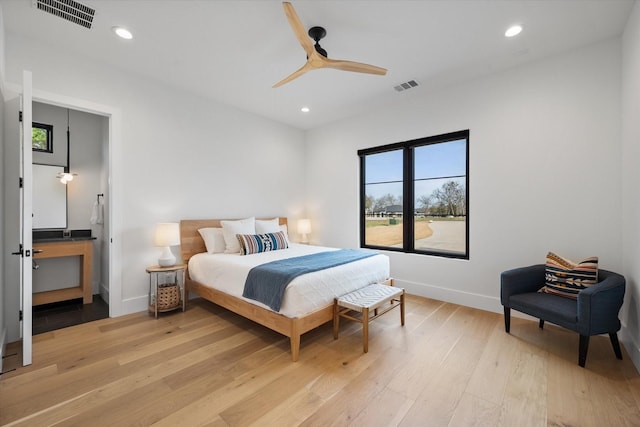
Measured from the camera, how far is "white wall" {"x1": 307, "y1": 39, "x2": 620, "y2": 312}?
274 cm

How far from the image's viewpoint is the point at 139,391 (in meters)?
1.93

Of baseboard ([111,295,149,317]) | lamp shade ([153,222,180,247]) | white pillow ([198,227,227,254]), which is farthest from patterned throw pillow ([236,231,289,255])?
baseboard ([111,295,149,317])

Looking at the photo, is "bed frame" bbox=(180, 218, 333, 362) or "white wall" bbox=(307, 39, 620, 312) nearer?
"bed frame" bbox=(180, 218, 333, 362)

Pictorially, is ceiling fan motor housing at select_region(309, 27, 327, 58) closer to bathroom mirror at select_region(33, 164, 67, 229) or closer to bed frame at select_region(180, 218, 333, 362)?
bed frame at select_region(180, 218, 333, 362)

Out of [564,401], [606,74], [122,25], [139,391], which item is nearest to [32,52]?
[122,25]

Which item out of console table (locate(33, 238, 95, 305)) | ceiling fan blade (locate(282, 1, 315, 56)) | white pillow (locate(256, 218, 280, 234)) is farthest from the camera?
white pillow (locate(256, 218, 280, 234))

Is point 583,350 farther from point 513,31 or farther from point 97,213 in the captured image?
point 97,213

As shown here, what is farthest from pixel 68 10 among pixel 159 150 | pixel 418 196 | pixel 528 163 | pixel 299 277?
pixel 528 163

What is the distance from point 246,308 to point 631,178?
3686 millimetres

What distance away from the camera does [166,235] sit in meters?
3.35

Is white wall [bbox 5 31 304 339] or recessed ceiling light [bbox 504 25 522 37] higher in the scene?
recessed ceiling light [bbox 504 25 522 37]

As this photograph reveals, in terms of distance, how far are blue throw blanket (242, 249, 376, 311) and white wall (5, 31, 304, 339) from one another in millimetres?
1721

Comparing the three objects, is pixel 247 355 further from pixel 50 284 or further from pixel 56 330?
pixel 50 284

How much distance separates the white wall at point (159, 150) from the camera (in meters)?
2.93
